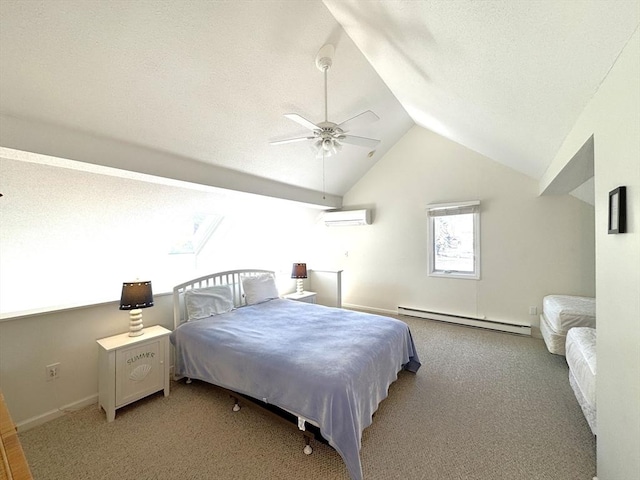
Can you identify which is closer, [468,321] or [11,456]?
[11,456]

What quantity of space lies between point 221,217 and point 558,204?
5008mm

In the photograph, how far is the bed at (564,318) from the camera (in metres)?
2.71

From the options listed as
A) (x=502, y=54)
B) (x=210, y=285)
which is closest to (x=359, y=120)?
(x=502, y=54)

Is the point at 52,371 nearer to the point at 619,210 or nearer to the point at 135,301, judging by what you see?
the point at 135,301

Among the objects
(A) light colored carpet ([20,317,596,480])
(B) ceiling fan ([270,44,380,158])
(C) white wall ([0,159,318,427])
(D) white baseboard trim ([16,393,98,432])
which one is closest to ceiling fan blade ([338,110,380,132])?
(B) ceiling fan ([270,44,380,158])

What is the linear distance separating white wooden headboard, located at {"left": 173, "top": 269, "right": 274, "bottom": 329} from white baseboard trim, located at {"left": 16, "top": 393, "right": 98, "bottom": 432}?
0.88 m

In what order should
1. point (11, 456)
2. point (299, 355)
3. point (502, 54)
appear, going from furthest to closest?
1. point (299, 355)
2. point (502, 54)
3. point (11, 456)

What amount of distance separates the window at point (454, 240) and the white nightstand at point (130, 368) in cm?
408

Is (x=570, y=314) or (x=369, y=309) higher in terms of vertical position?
(x=570, y=314)

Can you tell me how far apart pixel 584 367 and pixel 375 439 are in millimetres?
1615

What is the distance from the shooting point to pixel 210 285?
11.6 ft

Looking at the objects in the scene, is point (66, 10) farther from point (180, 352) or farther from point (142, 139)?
point (180, 352)

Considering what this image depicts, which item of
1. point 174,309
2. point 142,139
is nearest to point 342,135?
point 142,139

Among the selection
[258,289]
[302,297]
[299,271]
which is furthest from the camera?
[299,271]
